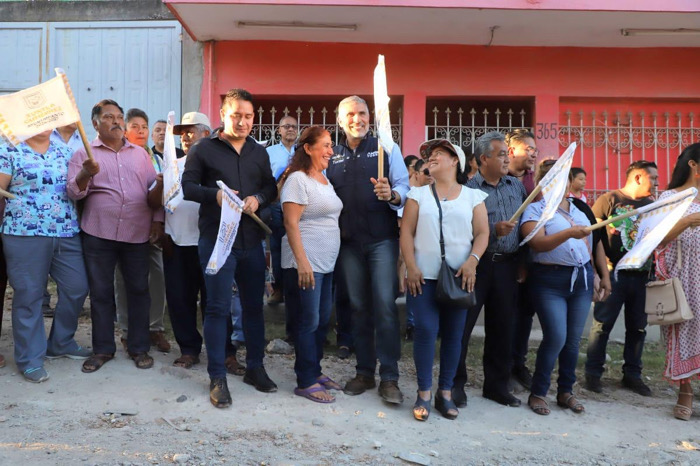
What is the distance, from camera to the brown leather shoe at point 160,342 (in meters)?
5.38

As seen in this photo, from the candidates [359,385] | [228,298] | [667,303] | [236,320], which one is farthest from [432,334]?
[236,320]

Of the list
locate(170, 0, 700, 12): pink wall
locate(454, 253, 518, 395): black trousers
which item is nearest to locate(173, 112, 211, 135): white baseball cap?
locate(454, 253, 518, 395): black trousers

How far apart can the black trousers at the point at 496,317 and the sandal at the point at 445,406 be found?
281mm

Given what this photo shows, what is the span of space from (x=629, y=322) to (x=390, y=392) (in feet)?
7.54

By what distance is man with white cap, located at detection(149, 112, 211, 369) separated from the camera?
4930 millimetres

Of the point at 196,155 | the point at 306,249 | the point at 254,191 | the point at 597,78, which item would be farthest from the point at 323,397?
the point at 597,78

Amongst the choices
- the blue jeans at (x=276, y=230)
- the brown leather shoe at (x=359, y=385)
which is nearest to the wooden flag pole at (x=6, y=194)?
the blue jeans at (x=276, y=230)

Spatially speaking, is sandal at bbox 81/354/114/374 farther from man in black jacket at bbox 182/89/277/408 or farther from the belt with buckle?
the belt with buckle

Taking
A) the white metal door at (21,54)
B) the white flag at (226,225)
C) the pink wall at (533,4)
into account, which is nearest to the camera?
the white flag at (226,225)

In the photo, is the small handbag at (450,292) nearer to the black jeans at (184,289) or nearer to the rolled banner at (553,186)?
the rolled banner at (553,186)

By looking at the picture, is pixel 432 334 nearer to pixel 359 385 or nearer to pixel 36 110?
pixel 359 385

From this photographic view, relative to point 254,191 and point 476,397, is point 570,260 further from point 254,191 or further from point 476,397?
point 254,191

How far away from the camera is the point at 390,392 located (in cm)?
448

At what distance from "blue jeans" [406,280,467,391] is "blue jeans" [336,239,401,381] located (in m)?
0.20
